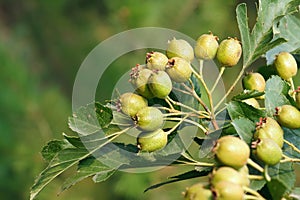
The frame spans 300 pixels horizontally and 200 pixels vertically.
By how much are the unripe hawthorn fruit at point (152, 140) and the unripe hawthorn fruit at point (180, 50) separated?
9 cm

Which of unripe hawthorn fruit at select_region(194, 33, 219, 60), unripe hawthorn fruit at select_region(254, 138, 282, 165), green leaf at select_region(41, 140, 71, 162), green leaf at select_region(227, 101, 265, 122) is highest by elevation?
unripe hawthorn fruit at select_region(194, 33, 219, 60)

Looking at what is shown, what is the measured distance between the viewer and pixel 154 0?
198 cm

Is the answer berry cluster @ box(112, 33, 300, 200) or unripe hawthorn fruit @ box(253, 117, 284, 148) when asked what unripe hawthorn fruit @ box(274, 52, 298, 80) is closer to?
berry cluster @ box(112, 33, 300, 200)

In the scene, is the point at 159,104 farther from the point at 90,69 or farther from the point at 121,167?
the point at 90,69

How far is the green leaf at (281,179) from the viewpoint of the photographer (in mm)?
510

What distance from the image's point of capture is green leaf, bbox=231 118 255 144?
569 mm

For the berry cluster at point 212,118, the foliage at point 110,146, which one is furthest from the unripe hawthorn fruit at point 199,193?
the foliage at point 110,146

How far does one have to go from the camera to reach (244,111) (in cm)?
61

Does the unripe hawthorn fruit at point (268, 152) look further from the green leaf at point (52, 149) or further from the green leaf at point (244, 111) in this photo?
the green leaf at point (52, 149)

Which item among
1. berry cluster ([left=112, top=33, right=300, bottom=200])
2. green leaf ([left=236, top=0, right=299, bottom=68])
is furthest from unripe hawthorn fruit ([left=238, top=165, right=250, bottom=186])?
green leaf ([left=236, top=0, right=299, bottom=68])

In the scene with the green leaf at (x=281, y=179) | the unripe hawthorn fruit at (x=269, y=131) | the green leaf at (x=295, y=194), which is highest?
the unripe hawthorn fruit at (x=269, y=131)

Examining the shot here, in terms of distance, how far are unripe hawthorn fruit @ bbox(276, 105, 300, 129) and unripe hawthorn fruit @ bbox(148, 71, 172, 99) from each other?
106mm

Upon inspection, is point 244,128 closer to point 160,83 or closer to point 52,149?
point 160,83

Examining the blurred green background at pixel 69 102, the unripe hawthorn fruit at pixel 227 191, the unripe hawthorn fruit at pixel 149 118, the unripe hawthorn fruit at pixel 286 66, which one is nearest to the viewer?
the unripe hawthorn fruit at pixel 227 191
